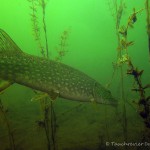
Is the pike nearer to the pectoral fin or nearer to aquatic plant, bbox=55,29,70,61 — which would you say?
the pectoral fin

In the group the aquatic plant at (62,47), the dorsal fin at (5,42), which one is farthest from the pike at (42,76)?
the aquatic plant at (62,47)

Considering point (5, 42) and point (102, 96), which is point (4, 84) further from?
point (102, 96)

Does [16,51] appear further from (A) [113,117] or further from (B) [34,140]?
(A) [113,117]

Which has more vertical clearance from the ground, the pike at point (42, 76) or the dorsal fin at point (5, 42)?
the dorsal fin at point (5, 42)

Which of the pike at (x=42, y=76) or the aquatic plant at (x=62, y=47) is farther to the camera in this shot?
the aquatic plant at (x=62, y=47)

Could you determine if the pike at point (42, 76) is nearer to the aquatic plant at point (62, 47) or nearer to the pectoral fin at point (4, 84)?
the pectoral fin at point (4, 84)

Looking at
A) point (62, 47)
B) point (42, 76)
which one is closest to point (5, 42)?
point (42, 76)

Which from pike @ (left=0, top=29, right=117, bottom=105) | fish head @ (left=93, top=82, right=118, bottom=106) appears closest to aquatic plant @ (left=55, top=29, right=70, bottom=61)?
pike @ (left=0, top=29, right=117, bottom=105)

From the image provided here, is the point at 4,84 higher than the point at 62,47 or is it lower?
lower

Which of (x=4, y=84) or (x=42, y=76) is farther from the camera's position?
(x=42, y=76)
